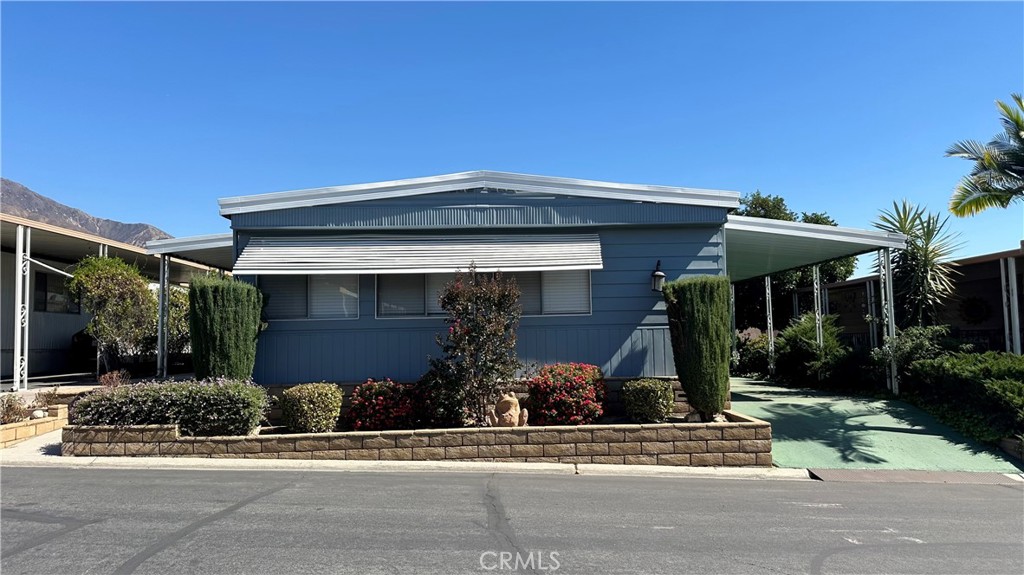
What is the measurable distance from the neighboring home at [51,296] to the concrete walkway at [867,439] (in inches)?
522

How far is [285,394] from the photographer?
336 inches

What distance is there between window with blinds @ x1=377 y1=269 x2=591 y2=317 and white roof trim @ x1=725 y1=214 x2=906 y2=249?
277cm

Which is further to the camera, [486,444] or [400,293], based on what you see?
[400,293]

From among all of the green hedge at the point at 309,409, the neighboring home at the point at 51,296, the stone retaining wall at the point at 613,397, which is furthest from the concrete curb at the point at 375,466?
the neighboring home at the point at 51,296

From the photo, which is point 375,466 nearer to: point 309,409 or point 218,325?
point 309,409

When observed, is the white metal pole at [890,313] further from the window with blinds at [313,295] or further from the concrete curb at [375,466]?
the window with blinds at [313,295]

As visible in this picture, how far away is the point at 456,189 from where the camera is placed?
9.97 metres

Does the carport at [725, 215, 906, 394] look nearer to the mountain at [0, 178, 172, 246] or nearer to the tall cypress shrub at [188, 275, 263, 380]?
the tall cypress shrub at [188, 275, 263, 380]

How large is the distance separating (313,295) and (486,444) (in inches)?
158

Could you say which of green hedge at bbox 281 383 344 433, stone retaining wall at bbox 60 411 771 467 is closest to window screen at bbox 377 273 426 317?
green hedge at bbox 281 383 344 433

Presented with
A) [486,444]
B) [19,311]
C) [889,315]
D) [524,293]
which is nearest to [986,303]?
[889,315]

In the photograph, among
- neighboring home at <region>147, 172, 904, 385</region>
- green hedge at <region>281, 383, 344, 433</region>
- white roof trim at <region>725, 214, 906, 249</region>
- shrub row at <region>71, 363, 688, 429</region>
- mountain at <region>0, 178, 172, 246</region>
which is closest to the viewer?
shrub row at <region>71, 363, 688, 429</region>

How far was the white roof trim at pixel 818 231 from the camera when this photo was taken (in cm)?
1056

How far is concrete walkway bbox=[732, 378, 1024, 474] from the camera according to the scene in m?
8.14
